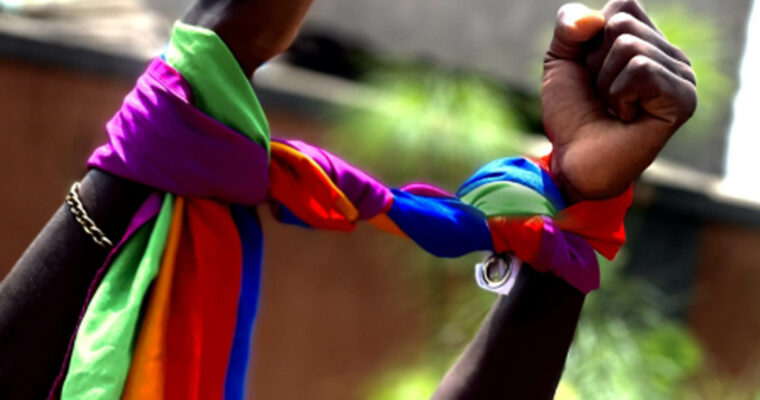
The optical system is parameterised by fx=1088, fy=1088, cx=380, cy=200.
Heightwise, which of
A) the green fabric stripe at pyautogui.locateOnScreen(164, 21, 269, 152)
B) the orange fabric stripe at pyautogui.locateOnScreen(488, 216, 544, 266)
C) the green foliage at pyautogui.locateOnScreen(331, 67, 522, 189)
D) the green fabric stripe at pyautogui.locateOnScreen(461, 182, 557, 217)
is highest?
the green fabric stripe at pyautogui.locateOnScreen(164, 21, 269, 152)

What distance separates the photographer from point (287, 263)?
3566mm

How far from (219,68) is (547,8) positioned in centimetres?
353

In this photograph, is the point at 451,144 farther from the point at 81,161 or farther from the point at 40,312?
the point at 40,312

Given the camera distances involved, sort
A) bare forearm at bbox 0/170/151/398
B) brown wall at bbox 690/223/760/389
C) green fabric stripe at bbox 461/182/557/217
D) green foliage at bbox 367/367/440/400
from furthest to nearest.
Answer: brown wall at bbox 690/223/760/389
green foliage at bbox 367/367/440/400
green fabric stripe at bbox 461/182/557/217
bare forearm at bbox 0/170/151/398

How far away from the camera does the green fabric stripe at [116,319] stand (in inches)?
36.5

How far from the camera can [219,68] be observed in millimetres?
961

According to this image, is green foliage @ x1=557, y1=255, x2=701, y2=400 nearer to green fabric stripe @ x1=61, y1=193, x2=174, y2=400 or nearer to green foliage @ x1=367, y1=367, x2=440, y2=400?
green foliage @ x1=367, y1=367, x2=440, y2=400

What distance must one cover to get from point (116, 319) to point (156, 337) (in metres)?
0.04

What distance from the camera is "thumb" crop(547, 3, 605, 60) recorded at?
1.01 m

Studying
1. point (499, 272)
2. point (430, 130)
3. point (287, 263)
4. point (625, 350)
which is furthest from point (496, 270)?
point (287, 263)

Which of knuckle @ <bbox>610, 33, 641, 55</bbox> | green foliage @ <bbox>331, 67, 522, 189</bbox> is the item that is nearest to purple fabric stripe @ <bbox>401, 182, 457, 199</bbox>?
knuckle @ <bbox>610, 33, 641, 55</bbox>

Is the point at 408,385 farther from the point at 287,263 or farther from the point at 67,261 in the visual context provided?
A: the point at 67,261

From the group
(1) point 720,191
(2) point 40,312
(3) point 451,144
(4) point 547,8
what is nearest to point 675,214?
(1) point 720,191

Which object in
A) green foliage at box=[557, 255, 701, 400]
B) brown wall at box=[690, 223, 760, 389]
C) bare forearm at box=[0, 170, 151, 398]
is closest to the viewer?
bare forearm at box=[0, 170, 151, 398]
